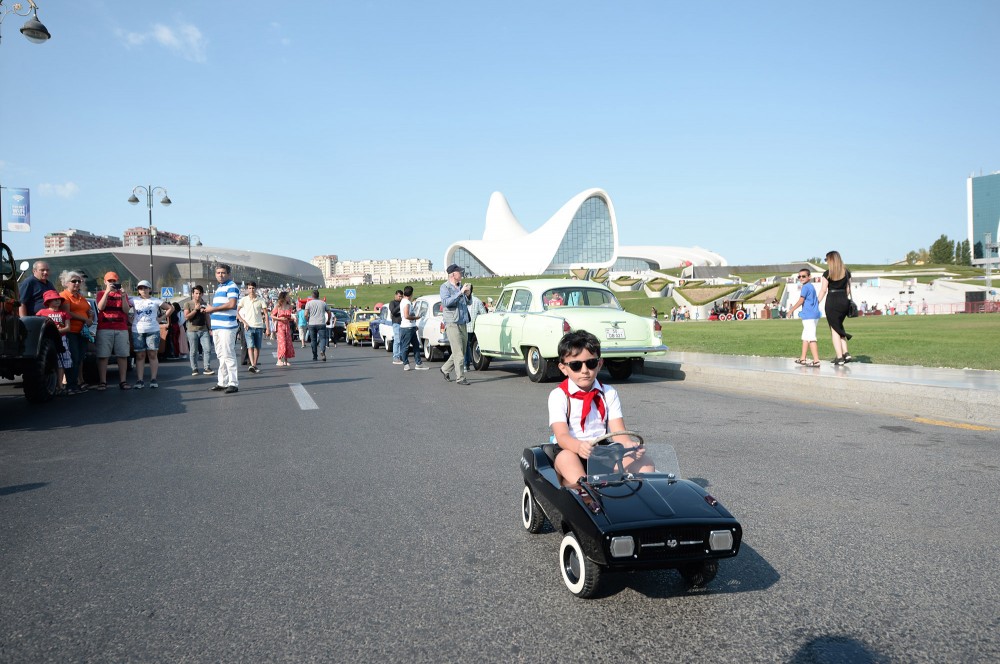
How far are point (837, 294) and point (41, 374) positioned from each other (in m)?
11.3

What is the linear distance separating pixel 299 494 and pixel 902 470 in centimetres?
→ 417

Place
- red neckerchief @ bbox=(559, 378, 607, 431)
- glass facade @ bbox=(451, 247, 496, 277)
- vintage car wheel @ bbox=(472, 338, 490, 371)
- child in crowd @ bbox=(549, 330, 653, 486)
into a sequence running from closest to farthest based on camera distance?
child in crowd @ bbox=(549, 330, 653, 486)
red neckerchief @ bbox=(559, 378, 607, 431)
vintage car wheel @ bbox=(472, 338, 490, 371)
glass facade @ bbox=(451, 247, 496, 277)

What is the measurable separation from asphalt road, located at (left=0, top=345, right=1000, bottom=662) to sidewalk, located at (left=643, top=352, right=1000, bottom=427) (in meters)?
0.81

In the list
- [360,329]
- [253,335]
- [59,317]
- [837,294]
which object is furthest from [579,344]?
[360,329]

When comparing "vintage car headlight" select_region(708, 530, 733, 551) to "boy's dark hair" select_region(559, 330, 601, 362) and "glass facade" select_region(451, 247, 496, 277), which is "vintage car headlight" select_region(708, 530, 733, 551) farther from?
"glass facade" select_region(451, 247, 496, 277)

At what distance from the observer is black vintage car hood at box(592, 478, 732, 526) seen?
293 centimetres

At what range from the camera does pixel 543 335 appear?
11.3m

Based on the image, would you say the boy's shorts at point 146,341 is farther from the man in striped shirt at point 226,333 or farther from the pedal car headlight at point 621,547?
the pedal car headlight at point 621,547

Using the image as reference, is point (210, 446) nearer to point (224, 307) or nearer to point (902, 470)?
point (224, 307)

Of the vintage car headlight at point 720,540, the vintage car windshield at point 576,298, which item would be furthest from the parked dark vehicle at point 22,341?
the vintage car headlight at point 720,540

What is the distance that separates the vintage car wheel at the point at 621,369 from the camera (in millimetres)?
12250

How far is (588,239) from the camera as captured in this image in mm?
123188

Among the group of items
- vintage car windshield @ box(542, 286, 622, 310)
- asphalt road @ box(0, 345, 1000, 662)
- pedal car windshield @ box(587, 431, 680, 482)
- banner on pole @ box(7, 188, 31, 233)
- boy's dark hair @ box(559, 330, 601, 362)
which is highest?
banner on pole @ box(7, 188, 31, 233)

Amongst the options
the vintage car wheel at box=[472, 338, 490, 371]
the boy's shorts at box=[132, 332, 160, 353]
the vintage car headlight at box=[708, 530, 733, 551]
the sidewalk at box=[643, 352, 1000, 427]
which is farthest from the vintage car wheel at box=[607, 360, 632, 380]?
the vintage car headlight at box=[708, 530, 733, 551]
